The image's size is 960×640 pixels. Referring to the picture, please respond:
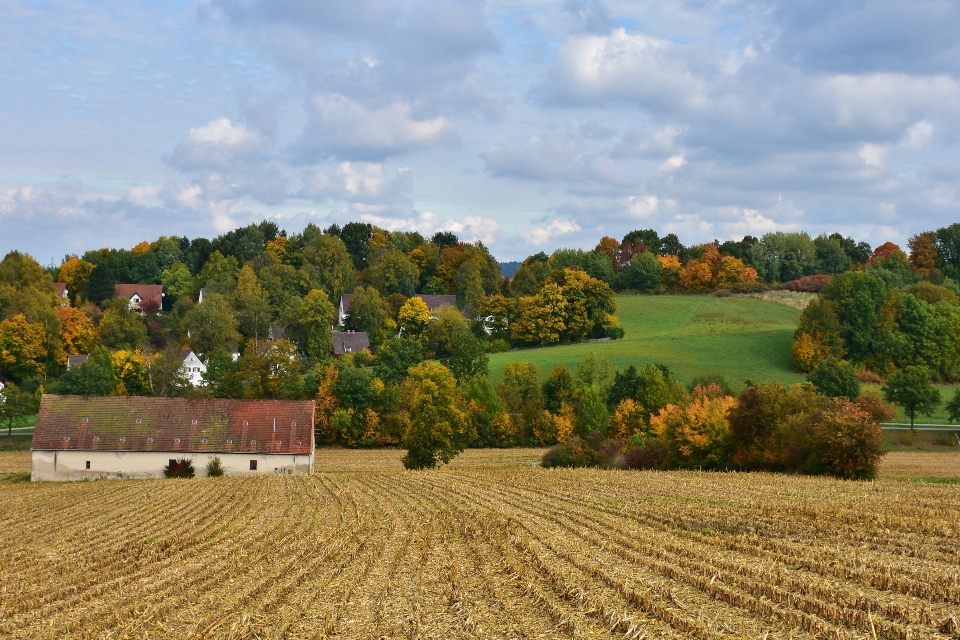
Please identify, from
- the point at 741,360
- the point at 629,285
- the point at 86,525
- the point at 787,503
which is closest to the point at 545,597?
the point at 787,503

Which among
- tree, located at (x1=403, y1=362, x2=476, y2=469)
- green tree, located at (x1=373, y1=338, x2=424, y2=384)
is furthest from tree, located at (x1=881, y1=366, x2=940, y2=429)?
green tree, located at (x1=373, y1=338, x2=424, y2=384)

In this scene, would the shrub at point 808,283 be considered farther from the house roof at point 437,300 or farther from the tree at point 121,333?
the tree at point 121,333

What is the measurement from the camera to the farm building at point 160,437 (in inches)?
2181

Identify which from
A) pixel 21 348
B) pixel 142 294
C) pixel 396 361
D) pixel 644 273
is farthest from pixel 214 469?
pixel 644 273

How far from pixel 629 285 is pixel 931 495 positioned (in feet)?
391

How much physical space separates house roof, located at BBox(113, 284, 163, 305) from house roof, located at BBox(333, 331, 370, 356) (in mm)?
40263

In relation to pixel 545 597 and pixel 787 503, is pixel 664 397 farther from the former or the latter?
pixel 545 597

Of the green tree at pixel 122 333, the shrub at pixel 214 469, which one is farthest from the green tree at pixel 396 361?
the green tree at pixel 122 333

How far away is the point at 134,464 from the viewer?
55719 millimetres

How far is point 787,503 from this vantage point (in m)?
27.3

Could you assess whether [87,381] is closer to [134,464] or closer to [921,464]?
[134,464]

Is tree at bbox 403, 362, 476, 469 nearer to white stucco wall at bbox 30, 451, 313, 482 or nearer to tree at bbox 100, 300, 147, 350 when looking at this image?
white stucco wall at bbox 30, 451, 313, 482

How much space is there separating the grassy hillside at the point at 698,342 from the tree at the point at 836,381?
8.03 meters

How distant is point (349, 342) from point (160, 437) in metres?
59.7
